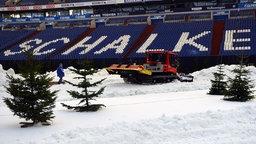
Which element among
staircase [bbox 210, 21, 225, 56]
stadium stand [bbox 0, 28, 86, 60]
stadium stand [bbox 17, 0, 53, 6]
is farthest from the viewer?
stadium stand [bbox 17, 0, 53, 6]

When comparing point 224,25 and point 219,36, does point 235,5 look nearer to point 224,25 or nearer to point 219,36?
point 224,25

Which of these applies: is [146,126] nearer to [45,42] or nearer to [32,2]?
[45,42]

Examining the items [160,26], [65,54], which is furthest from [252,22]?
[65,54]

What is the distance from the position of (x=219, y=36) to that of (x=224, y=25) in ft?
13.1

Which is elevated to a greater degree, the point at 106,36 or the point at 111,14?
the point at 111,14

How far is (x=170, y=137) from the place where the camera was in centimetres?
855

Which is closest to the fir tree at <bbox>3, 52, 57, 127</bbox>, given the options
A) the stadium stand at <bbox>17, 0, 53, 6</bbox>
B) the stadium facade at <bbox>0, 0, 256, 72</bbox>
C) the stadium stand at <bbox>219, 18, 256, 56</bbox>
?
the stadium facade at <bbox>0, 0, 256, 72</bbox>

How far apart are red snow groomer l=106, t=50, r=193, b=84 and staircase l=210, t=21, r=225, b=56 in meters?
11.2

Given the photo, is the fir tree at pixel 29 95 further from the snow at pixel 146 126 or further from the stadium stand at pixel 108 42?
the stadium stand at pixel 108 42

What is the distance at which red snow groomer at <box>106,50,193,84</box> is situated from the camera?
799 inches

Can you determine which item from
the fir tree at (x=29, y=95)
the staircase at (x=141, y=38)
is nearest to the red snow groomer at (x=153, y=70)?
the fir tree at (x=29, y=95)

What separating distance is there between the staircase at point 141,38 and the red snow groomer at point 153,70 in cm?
1280

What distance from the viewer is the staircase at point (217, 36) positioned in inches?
1294

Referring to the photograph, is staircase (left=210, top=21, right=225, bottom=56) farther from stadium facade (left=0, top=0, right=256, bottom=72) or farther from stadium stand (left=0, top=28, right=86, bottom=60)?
stadium stand (left=0, top=28, right=86, bottom=60)
